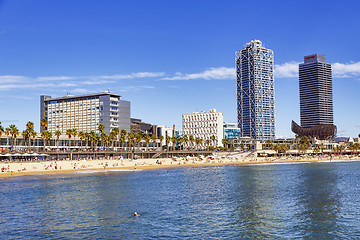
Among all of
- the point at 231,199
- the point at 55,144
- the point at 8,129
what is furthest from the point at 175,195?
the point at 55,144

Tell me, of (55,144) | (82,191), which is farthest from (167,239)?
(55,144)

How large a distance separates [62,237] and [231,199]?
29.8 metres

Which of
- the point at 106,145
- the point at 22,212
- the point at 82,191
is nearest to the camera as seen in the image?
the point at 22,212

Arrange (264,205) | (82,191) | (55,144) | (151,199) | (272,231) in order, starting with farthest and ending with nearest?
(55,144) < (82,191) < (151,199) < (264,205) < (272,231)

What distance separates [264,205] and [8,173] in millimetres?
76680

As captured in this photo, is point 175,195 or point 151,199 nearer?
point 151,199

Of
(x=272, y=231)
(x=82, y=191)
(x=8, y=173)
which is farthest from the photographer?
(x=8, y=173)

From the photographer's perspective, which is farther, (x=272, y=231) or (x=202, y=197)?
(x=202, y=197)

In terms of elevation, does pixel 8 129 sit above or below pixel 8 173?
above

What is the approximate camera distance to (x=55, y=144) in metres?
174

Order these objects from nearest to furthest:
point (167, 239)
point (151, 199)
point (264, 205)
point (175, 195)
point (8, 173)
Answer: point (167, 239) → point (264, 205) → point (151, 199) → point (175, 195) → point (8, 173)

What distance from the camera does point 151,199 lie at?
5775cm

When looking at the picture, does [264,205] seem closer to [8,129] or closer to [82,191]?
[82,191]

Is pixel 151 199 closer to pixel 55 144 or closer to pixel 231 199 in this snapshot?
pixel 231 199
